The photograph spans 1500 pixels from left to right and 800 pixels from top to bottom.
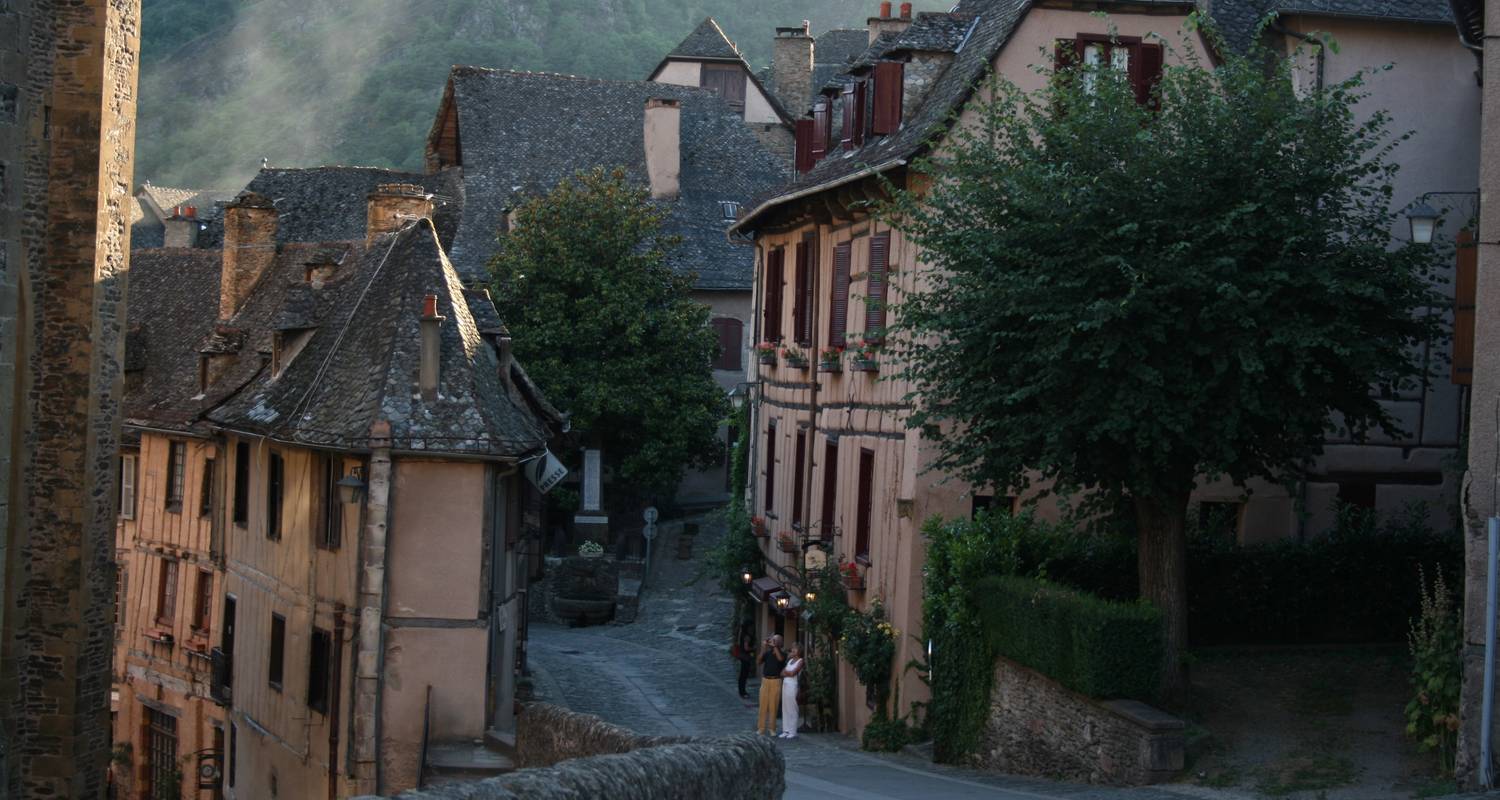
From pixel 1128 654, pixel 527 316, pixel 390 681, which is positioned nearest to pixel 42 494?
pixel 390 681

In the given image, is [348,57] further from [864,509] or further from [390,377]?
[390,377]

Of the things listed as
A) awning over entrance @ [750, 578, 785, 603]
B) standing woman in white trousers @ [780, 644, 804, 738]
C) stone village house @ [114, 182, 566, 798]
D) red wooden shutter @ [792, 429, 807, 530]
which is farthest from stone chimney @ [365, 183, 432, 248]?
standing woman in white trousers @ [780, 644, 804, 738]

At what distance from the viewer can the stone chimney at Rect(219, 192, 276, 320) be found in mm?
32250

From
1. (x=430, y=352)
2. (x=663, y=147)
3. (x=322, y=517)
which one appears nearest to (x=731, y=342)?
(x=663, y=147)

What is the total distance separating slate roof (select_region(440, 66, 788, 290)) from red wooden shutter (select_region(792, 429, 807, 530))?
21025mm

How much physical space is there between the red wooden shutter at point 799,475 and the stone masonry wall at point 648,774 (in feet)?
43.7

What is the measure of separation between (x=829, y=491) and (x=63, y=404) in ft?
35.6

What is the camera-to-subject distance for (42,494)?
23.0 metres

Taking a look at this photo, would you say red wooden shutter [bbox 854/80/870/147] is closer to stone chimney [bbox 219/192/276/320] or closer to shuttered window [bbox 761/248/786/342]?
shuttered window [bbox 761/248/786/342]

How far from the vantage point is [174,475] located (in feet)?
102

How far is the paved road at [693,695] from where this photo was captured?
18.0m

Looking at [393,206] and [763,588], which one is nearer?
[393,206]

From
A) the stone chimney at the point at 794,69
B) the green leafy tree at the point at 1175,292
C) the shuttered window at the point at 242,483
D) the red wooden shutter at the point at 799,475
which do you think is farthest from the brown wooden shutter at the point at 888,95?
the stone chimney at the point at 794,69

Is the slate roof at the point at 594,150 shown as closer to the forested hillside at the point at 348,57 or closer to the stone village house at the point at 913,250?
the stone village house at the point at 913,250
